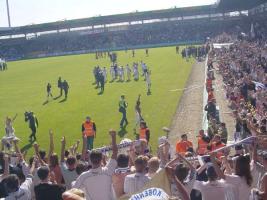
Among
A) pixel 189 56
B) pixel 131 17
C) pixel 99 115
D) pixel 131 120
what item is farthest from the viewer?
pixel 131 17

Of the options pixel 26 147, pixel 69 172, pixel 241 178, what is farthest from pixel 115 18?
pixel 241 178

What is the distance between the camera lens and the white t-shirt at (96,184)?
22.9 ft

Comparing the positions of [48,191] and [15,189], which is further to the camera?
[48,191]

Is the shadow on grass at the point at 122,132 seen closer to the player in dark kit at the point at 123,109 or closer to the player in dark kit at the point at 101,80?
the player in dark kit at the point at 123,109

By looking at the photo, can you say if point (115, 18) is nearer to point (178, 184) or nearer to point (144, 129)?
point (144, 129)

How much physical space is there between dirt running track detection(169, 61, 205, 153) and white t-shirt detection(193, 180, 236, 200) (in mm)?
10387

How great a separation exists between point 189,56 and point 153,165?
47.3m

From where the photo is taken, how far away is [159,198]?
4.32m

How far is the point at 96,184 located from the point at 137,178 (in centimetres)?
62

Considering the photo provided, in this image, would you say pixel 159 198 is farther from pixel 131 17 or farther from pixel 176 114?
pixel 131 17

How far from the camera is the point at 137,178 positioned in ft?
22.6

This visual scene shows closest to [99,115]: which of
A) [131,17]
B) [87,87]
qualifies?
[87,87]

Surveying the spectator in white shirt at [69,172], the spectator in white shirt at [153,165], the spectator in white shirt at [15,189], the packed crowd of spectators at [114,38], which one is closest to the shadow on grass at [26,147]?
the spectator in white shirt at [69,172]

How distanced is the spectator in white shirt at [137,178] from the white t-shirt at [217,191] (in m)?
0.84
